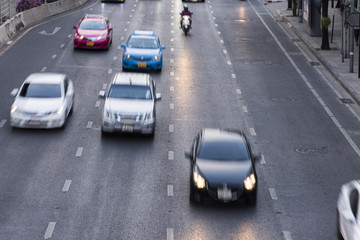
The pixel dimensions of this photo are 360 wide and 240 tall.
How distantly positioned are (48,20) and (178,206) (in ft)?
115

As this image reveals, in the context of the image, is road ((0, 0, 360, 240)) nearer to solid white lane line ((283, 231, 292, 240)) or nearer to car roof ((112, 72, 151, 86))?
solid white lane line ((283, 231, 292, 240))

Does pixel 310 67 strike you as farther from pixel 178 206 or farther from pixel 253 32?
pixel 178 206

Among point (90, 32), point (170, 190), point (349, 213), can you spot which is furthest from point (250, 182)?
point (90, 32)

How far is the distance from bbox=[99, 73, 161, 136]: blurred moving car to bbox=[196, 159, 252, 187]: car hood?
5.85 metres

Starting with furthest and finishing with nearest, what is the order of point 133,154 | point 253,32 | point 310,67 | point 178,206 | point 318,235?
point 253,32 → point 310,67 → point 133,154 → point 178,206 → point 318,235

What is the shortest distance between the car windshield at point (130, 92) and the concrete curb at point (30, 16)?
17138mm

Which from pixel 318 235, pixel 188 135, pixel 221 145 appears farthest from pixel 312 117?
pixel 318 235

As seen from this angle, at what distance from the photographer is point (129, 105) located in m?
24.4

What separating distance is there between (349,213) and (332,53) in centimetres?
2722

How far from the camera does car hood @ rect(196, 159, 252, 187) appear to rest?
17.5m

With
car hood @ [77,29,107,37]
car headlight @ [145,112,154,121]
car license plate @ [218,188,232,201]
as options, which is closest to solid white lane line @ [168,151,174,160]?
car headlight @ [145,112,154,121]

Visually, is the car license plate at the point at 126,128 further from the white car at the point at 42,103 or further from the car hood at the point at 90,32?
the car hood at the point at 90,32

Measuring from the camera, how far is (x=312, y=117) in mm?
27453

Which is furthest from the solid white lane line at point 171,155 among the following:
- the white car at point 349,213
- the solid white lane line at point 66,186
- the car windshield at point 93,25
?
the car windshield at point 93,25
